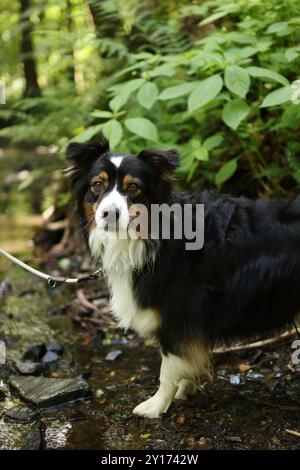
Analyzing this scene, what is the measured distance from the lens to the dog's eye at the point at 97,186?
3164 mm

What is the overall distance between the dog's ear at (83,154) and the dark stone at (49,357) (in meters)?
1.59

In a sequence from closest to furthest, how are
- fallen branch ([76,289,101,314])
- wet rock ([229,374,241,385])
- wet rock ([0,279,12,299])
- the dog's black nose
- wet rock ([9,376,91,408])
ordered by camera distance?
the dog's black nose < wet rock ([9,376,91,408]) < wet rock ([229,374,241,385]) < fallen branch ([76,289,101,314]) < wet rock ([0,279,12,299])

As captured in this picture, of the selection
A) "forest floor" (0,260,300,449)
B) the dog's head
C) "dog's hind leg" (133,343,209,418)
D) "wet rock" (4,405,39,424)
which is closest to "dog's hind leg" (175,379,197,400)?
"forest floor" (0,260,300,449)

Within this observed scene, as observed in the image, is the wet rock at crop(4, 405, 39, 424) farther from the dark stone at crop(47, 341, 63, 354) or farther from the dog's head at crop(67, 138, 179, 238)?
the dog's head at crop(67, 138, 179, 238)

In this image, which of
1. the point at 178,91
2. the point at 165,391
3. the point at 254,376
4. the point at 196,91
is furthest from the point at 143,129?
the point at 254,376

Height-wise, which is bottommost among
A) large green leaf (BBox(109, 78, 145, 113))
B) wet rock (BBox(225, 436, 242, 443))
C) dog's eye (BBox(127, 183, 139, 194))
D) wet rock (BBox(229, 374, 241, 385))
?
wet rock (BBox(229, 374, 241, 385))

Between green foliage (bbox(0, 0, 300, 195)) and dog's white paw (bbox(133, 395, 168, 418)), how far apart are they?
1829mm

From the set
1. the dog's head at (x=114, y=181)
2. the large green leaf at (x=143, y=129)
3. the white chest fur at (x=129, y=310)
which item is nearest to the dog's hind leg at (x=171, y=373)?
the white chest fur at (x=129, y=310)

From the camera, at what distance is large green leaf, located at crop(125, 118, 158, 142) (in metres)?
4.01

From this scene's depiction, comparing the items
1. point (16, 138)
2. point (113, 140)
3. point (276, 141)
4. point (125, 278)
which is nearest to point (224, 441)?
Result: point (125, 278)

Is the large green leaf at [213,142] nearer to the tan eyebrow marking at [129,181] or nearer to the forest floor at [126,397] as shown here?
the tan eyebrow marking at [129,181]

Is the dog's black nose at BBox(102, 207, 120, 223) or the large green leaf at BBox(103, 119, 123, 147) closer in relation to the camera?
the dog's black nose at BBox(102, 207, 120, 223)

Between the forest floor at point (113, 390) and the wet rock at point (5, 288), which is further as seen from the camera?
the wet rock at point (5, 288)

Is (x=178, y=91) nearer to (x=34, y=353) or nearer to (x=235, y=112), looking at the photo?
(x=235, y=112)
